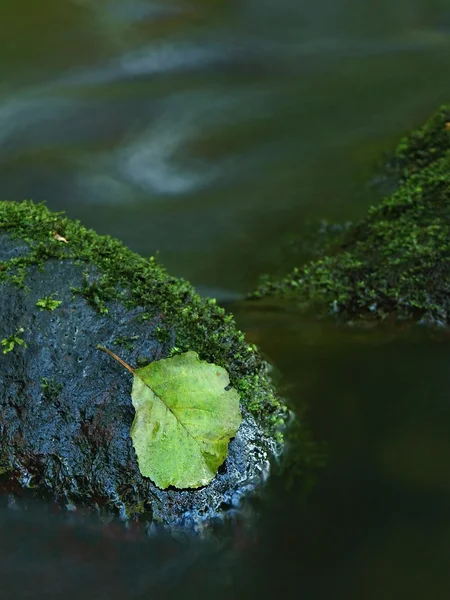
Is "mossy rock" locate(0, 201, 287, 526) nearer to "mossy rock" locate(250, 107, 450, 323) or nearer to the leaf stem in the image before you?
the leaf stem

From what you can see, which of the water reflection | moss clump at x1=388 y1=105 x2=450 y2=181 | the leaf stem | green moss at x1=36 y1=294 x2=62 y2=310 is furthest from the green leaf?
moss clump at x1=388 y1=105 x2=450 y2=181

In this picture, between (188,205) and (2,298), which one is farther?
(188,205)

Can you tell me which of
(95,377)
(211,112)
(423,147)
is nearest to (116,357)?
(95,377)

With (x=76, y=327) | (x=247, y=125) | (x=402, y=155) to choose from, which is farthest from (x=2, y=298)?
(x=247, y=125)

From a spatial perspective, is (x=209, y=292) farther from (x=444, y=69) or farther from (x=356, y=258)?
(x=444, y=69)

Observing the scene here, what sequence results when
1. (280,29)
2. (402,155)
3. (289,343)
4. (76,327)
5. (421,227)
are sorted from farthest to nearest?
(280,29)
(402,155)
(421,227)
(289,343)
(76,327)

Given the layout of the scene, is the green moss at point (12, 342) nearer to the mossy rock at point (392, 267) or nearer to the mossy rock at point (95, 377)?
the mossy rock at point (95, 377)

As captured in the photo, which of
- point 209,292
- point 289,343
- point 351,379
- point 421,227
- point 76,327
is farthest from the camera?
point 209,292
